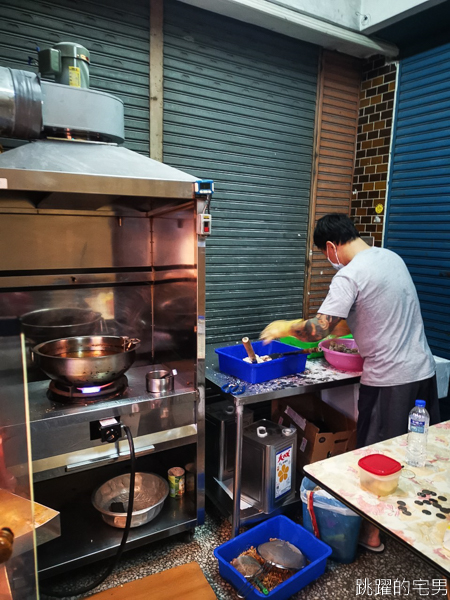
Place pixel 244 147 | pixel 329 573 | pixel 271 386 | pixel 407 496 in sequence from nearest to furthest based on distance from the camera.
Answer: pixel 407 496 → pixel 329 573 → pixel 271 386 → pixel 244 147

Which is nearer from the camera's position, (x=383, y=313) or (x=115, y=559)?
(x=115, y=559)

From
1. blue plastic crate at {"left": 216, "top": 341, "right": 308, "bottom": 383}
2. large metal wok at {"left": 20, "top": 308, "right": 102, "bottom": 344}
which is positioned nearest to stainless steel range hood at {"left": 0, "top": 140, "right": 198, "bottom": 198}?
large metal wok at {"left": 20, "top": 308, "right": 102, "bottom": 344}

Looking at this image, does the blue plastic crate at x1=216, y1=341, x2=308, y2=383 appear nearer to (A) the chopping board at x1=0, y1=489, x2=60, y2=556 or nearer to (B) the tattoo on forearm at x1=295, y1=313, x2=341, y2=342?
(B) the tattoo on forearm at x1=295, y1=313, x2=341, y2=342

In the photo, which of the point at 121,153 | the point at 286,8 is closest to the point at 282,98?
the point at 286,8

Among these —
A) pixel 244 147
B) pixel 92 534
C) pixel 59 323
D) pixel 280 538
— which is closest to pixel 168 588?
pixel 92 534

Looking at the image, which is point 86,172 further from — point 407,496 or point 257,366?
point 407,496

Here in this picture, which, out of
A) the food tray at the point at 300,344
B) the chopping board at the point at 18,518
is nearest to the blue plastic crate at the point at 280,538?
the food tray at the point at 300,344

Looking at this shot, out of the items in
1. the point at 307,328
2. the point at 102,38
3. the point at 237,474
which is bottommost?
the point at 237,474

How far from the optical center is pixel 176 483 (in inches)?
100

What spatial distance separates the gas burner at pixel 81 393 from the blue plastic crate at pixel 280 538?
980mm

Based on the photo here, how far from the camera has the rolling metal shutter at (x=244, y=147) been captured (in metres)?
2.98

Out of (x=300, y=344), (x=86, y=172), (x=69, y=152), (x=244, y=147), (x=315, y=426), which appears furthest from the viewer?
(x=244, y=147)

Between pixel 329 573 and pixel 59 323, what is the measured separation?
213 centimetres

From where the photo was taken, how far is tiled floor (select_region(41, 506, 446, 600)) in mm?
2105
